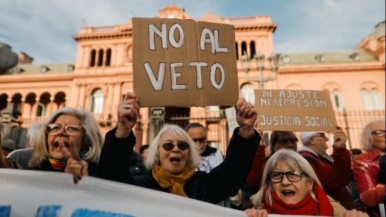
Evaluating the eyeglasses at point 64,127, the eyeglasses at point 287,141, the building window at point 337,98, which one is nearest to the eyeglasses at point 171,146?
the eyeglasses at point 64,127

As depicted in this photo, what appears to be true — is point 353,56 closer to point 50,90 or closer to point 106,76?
point 106,76

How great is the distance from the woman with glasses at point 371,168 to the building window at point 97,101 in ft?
80.1

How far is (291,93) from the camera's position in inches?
139

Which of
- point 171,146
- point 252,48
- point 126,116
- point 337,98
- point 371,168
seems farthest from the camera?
point 252,48

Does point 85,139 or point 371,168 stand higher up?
point 85,139

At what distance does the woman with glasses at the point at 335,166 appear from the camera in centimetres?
269

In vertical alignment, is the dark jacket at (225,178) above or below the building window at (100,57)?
below

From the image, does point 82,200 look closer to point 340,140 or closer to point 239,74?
point 340,140

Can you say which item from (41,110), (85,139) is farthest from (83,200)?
(41,110)

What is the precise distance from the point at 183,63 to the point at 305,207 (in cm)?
138

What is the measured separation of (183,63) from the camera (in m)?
2.26

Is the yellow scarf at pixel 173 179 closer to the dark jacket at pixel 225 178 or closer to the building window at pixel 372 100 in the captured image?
the dark jacket at pixel 225 178

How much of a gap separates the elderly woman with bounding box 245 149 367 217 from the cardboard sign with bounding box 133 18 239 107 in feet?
2.06

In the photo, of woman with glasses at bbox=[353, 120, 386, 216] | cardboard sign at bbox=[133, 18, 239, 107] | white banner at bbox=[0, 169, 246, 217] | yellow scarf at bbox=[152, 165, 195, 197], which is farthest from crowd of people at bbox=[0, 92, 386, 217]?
woman with glasses at bbox=[353, 120, 386, 216]
